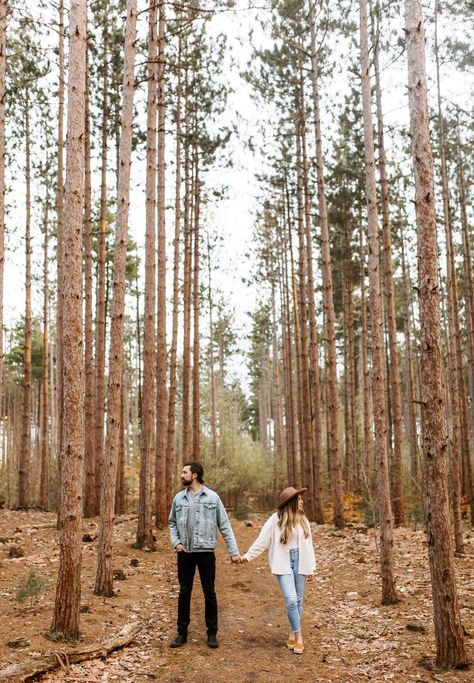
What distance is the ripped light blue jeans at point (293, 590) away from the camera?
6.17 meters

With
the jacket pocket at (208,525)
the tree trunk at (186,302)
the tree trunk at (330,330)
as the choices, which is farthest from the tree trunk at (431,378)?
the tree trunk at (186,302)

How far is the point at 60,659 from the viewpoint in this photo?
5301 millimetres

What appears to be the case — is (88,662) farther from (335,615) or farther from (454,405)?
(454,405)

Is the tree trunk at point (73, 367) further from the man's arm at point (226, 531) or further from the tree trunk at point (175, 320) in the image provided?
the tree trunk at point (175, 320)

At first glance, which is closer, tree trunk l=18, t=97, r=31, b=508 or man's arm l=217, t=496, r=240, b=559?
man's arm l=217, t=496, r=240, b=559

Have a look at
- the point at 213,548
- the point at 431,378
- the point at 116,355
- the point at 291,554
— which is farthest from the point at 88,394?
the point at 431,378

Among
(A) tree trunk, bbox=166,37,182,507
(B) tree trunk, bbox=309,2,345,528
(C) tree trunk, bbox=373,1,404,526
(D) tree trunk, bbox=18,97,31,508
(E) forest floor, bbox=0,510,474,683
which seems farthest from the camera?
(D) tree trunk, bbox=18,97,31,508

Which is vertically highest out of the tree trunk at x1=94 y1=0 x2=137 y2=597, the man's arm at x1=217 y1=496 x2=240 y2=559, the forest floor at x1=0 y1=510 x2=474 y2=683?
the tree trunk at x1=94 y1=0 x2=137 y2=597

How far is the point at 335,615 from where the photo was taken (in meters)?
7.85

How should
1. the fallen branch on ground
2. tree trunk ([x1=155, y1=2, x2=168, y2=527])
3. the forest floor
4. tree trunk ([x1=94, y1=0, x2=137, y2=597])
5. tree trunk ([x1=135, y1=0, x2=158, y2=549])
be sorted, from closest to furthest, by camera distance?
the fallen branch on ground < the forest floor < tree trunk ([x1=94, y1=0, x2=137, y2=597]) < tree trunk ([x1=135, y1=0, x2=158, y2=549]) < tree trunk ([x1=155, y1=2, x2=168, y2=527])

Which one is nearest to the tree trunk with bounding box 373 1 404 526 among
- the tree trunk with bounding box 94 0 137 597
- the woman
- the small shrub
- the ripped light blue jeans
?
the tree trunk with bounding box 94 0 137 597

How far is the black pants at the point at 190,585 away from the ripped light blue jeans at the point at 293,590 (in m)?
0.74

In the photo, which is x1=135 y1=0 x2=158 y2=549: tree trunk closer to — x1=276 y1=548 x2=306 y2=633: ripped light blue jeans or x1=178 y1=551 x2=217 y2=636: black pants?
x1=178 y1=551 x2=217 y2=636: black pants

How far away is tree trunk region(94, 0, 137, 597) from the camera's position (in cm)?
764
